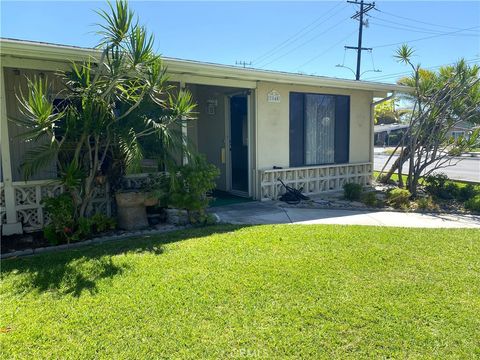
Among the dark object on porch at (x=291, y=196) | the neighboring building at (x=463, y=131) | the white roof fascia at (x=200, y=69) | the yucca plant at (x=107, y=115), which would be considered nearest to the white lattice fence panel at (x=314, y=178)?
Answer: the dark object on porch at (x=291, y=196)

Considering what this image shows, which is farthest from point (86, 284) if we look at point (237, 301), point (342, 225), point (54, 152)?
point (342, 225)

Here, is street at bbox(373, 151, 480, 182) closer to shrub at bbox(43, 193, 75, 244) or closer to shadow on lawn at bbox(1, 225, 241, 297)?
shadow on lawn at bbox(1, 225, 241, 297)

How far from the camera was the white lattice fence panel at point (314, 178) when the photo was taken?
26.8ft

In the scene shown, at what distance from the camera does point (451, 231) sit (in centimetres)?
569

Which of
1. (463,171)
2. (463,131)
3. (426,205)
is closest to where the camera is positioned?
(426,205)

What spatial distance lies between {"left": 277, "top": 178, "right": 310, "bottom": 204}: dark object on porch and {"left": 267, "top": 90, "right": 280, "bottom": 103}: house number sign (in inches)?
67.5

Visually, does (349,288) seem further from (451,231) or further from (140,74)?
(140,74)

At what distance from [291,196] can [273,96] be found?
86.0 inches

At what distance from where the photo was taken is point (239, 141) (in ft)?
28.7

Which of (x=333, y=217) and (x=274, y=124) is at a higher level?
(x=274, y=124)

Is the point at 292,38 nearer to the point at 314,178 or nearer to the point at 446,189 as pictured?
the point at 314,178

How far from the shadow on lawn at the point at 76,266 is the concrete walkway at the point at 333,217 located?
158 centimetres

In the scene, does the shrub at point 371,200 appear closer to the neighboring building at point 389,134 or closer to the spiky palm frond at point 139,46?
the spiky palm frond at point 139,46

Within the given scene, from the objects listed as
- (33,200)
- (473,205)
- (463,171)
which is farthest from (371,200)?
(463,171)
